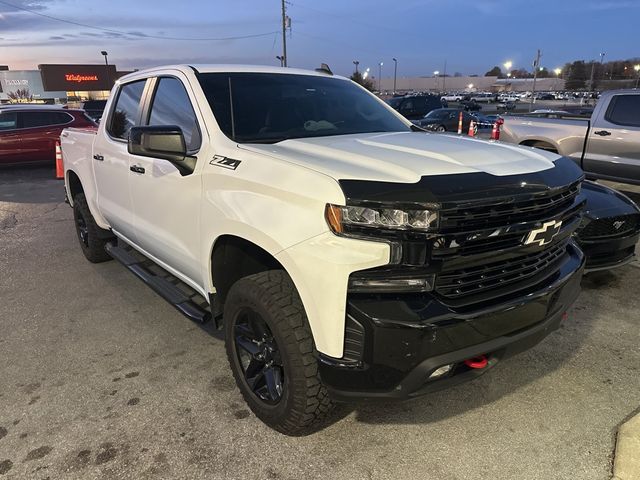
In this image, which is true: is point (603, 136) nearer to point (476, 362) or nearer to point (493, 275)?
point (493, 275)

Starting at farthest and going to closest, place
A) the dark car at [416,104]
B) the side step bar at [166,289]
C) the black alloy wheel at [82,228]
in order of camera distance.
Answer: the dark car at [416,104]
the black alloy wheel at [82,228]
the side step bar at [166,289]

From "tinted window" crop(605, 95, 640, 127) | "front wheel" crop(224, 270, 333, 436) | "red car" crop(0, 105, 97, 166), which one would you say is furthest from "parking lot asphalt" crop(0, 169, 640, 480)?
"red car" crop(0, 105, 97, 166)

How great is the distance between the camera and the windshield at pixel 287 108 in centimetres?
302

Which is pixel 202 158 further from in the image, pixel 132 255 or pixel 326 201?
pixel 132 255

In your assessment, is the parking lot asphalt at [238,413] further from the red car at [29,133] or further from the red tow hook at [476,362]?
the red car at [29,133]

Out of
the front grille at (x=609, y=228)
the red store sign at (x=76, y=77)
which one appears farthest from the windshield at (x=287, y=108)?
the red store sign at (x=76, y=77)

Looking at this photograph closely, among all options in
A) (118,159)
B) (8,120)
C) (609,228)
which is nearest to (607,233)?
(609,228)

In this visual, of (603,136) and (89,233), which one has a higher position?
(603,136)

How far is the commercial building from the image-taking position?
6588 centimetres

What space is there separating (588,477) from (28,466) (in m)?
2.70

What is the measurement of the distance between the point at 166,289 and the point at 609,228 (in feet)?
12.0

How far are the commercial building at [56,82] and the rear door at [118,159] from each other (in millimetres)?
69467

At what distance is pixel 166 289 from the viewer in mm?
3545

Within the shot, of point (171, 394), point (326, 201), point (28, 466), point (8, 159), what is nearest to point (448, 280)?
point (326, 201)
